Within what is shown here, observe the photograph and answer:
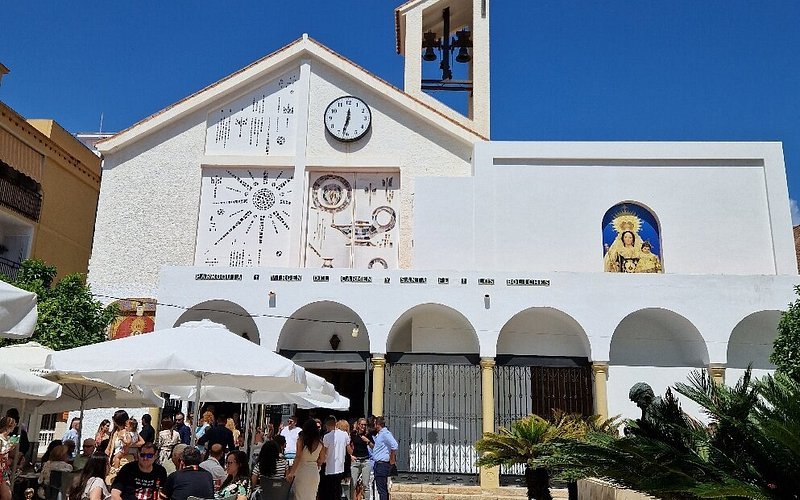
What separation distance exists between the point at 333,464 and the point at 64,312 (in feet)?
33.2

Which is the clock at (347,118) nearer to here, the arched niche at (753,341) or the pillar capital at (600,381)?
the pillar capital at (600,381)

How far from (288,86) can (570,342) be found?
37.6 ft

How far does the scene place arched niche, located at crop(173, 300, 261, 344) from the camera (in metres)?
17.5

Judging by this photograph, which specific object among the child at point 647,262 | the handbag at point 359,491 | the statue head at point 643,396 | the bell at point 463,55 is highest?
the bell at point 463,55

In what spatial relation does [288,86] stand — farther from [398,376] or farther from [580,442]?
[580,442]

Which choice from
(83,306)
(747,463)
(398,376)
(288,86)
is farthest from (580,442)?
(288,86)

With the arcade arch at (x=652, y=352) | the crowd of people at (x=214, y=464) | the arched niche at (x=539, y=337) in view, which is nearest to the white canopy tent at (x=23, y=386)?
the crowd of people at (x=214, y=464)

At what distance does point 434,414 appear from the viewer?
17.3 metres

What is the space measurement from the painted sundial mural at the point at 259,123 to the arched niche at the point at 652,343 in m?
10.7

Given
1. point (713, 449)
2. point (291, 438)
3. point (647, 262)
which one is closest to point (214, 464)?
point (291, 438)

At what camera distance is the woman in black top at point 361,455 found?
38.7ft

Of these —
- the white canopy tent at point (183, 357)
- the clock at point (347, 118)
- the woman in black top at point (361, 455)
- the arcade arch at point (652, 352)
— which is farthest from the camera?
the clock at point (347, 118)

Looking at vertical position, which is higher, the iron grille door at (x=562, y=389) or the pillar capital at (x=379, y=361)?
the pillar capital at (x=379, y=361)

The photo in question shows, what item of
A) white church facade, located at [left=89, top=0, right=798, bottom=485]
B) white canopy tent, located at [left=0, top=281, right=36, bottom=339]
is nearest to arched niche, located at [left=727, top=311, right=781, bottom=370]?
white church facade, located at [left=89, top=0, right=798, bottom=485]
